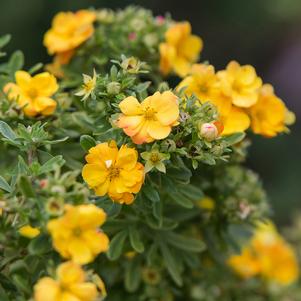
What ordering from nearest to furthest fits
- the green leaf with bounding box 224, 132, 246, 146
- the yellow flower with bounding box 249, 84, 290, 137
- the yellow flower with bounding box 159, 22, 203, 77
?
the green leaf with bounding box 224, 132, 246, 146 → the yellow flower with bounding box 249, 84, 290, 137 → the yellow flower with bounding box 159, 22, 203, 77

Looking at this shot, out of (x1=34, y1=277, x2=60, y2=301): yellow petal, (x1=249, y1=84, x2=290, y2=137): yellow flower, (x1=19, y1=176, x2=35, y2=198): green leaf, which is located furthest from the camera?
(x1=249, y1=84, x2=290, y2=137): yellow flower

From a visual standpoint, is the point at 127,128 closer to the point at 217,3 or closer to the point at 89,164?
the point at 89,164

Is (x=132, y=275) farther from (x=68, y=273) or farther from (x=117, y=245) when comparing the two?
(x=68, y=273)

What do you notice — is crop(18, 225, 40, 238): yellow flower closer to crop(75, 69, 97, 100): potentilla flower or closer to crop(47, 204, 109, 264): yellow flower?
crop(47, 204, 109, 264): yellow flower

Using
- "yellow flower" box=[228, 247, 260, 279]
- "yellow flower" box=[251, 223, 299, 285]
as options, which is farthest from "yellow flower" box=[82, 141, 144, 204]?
"yellow flower" box=[251, 223, 299, 285]

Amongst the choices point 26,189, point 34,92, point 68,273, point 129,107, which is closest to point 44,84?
point 34,92

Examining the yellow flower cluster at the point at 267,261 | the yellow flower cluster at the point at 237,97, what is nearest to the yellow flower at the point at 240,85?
the yellow flower cluster at the point at 237,97
